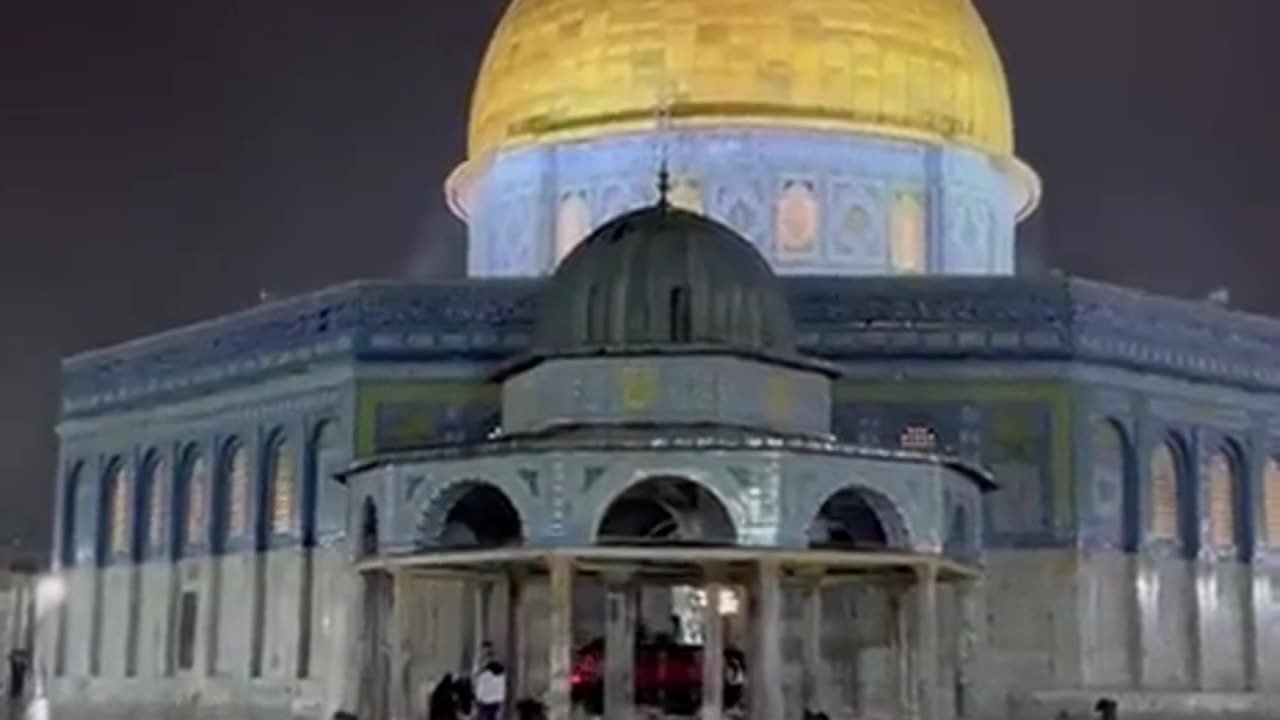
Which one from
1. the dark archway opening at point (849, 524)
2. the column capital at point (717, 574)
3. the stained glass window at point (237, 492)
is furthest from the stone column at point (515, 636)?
the stained glass window at point (237, 492)

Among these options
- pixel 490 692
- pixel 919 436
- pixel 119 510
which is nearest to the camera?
pixel 490 692

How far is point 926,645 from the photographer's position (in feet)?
62.2

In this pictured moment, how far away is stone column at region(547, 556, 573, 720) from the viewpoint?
18.1 meters

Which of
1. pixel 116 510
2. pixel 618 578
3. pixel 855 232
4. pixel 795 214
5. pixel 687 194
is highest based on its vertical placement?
pixel 687 194

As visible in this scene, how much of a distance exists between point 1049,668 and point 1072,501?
1.51 metres

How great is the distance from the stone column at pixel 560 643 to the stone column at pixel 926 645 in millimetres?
2682

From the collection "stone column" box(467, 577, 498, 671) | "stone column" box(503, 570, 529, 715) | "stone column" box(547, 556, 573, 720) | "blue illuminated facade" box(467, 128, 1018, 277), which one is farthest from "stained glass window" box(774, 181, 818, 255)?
"stone column" box(547, 556, 573, 720)

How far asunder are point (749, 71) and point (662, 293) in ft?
20.1

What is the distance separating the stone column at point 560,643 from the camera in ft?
59.5

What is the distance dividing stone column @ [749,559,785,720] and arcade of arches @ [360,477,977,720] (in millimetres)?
14

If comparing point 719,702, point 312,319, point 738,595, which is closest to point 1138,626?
point 738,595

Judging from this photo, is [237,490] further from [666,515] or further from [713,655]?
[713,655]

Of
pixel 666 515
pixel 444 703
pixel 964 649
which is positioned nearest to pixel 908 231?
pixel 666 515

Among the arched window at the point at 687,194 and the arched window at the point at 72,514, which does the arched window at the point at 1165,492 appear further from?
the arched window at the point at 72,514
